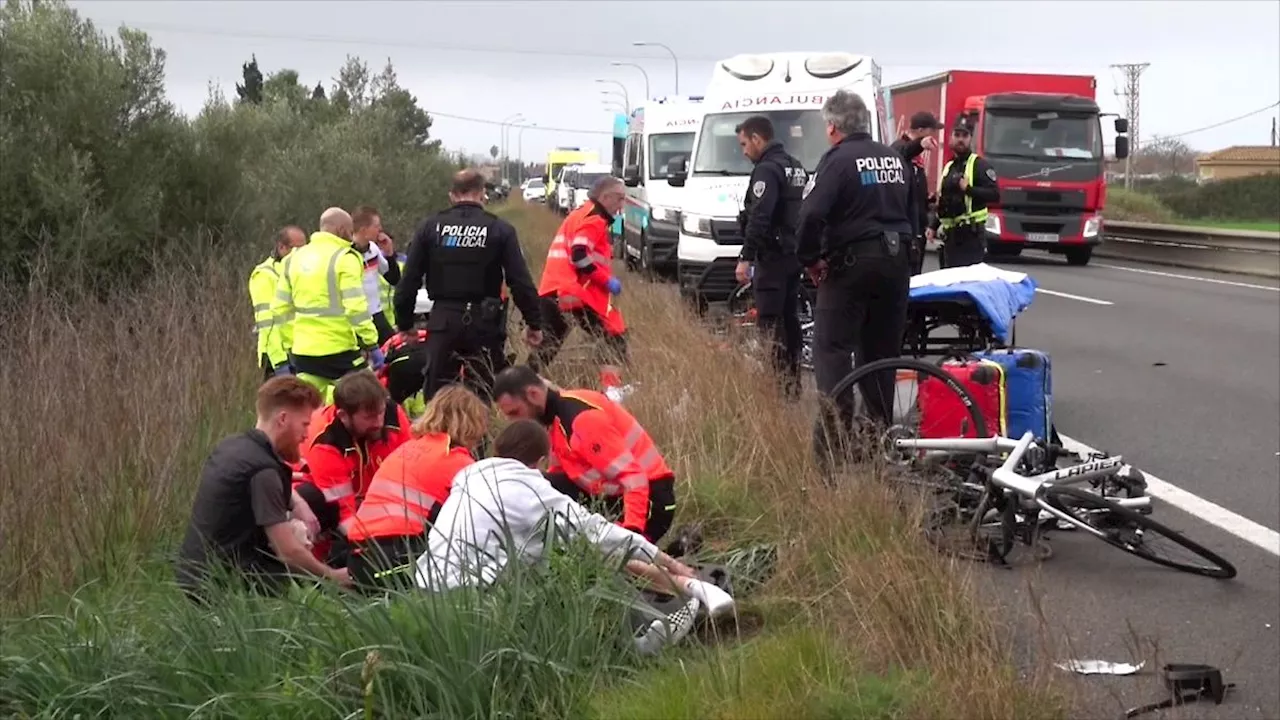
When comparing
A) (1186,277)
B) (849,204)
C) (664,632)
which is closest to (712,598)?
(664,632)

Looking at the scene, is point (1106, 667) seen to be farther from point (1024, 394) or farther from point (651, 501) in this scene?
point (1024, 394)

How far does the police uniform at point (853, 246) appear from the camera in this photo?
750 cm

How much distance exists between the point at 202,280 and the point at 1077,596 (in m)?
9.11

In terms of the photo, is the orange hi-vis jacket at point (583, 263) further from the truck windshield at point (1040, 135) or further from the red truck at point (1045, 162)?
the truck windshield at point (1040, 135)

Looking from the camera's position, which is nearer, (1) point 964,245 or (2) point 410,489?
(2) point 410,489

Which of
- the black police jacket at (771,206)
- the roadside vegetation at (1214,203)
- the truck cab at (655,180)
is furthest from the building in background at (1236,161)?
the black police jacket at (771,206)

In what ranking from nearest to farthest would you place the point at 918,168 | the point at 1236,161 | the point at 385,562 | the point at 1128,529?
the point at 385,562 → the point at 1128,529 → the point at 918,168 → the point at 1236,161

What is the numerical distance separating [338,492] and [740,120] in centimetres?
1182

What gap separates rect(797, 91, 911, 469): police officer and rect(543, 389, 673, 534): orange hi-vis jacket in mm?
1537

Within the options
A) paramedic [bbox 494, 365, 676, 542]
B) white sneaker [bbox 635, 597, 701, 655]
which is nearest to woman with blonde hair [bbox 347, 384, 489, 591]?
paramedic [bbox 494, 365, 676, 542]

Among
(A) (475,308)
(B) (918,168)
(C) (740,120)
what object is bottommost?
(A) (475,308)

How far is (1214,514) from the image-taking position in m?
7.42

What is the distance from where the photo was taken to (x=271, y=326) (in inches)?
377

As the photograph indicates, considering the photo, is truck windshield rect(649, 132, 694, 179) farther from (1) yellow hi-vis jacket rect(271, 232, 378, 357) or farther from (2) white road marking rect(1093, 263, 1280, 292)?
(1) yellow hi-vis jacket rect(271, 232, 378, 357)
